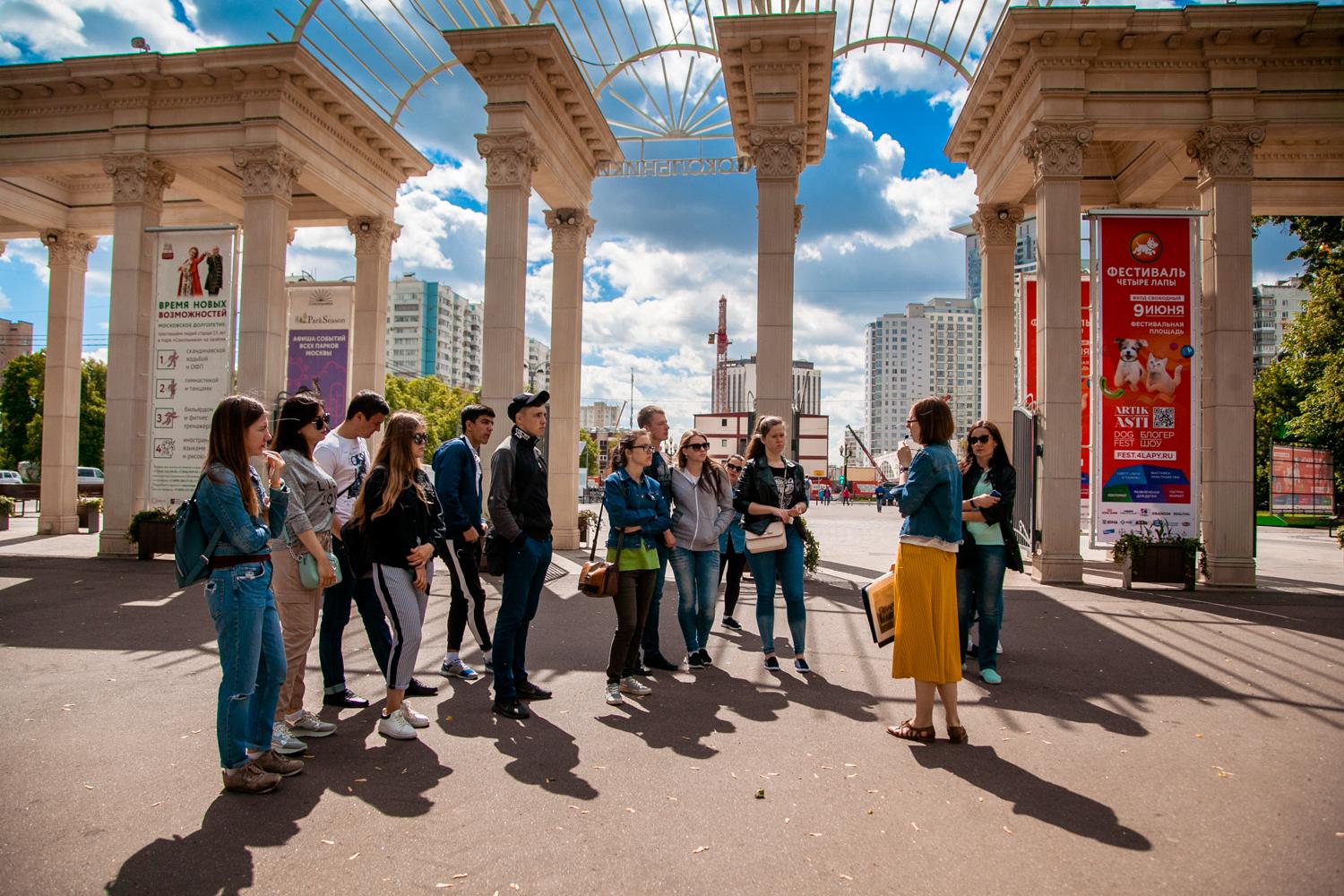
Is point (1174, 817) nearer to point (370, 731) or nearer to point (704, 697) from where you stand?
point (704, 697)

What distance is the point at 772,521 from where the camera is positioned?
6.59 metres

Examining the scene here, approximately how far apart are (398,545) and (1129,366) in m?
12.4

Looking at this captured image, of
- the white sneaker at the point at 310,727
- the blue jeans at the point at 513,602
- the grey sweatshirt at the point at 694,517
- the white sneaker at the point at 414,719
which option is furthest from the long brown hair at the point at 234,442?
the grey sweatshirt at the point at 694,517

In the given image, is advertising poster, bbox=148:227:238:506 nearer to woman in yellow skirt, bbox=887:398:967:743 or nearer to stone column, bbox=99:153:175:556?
stone column, bbox=99:153:175:556

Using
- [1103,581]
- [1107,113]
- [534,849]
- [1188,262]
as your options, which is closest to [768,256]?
[1107,113]

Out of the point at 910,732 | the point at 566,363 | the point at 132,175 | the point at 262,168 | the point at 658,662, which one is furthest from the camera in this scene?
the point at 566,363

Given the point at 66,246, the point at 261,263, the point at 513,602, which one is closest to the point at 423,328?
the point at 66,246

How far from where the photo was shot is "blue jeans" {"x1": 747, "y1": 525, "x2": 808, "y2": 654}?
262 inches

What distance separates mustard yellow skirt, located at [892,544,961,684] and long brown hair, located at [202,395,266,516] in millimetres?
3839

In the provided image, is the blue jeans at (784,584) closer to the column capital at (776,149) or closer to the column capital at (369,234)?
the column capital at (776,149)

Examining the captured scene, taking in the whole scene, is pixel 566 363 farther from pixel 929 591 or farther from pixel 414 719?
pixel 929 591

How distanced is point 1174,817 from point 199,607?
392 inches

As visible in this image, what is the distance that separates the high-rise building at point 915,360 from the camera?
170000 millimetres

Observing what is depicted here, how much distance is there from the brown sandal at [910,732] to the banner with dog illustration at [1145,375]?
9.27 metres
